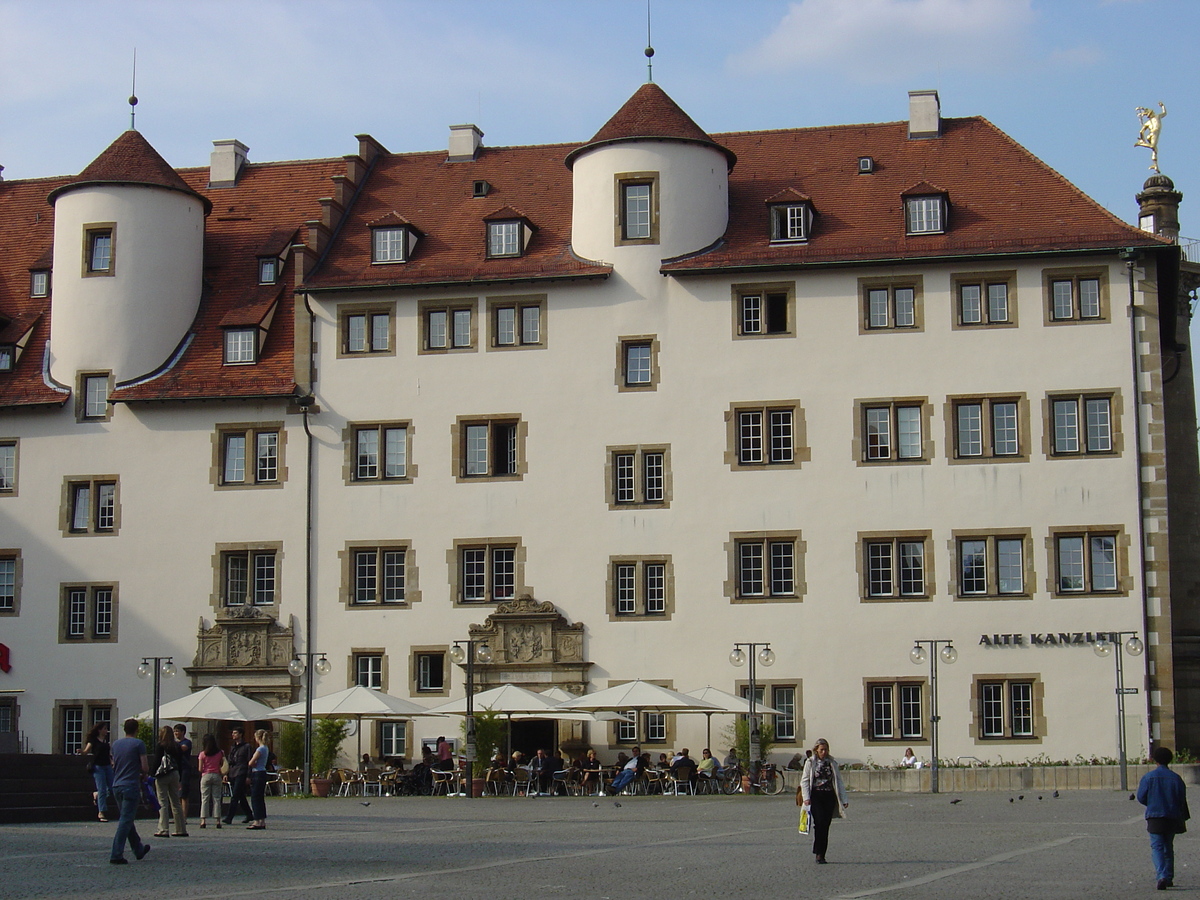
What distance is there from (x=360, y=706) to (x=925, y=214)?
19.1 meters

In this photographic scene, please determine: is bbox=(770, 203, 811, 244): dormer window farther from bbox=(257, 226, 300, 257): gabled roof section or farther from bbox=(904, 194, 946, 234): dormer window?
bbox=(257, 226, 300, 257): gabled roof section

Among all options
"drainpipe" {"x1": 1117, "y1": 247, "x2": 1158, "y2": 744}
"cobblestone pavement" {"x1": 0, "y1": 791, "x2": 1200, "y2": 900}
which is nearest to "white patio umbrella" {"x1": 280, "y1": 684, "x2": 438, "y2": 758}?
"cobblestone pavement" {"x1": 0, "y1": 791, "x2": 1200, "y2": 900}

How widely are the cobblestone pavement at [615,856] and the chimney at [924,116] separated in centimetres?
2260

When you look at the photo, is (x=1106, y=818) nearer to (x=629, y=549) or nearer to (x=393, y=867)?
(x=393, y=867)

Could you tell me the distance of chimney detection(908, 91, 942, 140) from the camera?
165 ft

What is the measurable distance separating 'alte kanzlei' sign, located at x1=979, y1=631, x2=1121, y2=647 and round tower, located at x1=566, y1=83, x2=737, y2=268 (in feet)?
41.4

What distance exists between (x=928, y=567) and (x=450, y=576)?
12316 mm

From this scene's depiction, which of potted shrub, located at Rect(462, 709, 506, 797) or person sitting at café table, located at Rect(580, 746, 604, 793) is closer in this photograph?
person sitting at café table, located at Rect(580, 746, 604, 793)

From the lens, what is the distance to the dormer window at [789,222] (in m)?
46.8

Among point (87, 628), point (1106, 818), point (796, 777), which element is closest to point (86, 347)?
point (87, 628)

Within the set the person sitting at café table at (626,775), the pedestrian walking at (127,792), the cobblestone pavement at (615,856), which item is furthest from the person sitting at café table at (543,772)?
the pedestrian walking at (127,792)

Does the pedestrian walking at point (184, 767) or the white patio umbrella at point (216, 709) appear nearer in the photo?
the pedestrian walking at point (184, 767)

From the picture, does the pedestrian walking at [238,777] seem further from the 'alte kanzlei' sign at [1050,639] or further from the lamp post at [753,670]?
the 'alte kanzlei' sign at [1050,639]

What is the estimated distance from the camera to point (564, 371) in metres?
46.9
